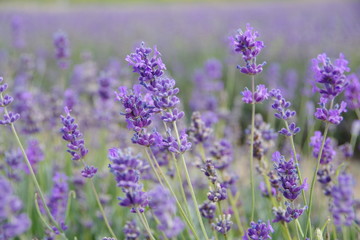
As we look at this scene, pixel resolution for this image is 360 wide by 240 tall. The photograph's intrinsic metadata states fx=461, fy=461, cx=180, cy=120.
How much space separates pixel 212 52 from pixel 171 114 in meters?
6.34

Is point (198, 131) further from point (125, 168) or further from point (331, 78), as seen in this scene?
point (125, 168)

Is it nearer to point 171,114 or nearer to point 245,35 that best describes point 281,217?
point 171,114

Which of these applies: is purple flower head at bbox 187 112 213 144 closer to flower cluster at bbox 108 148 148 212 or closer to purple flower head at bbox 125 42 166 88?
purple flower head at bbox 125 42 166 88

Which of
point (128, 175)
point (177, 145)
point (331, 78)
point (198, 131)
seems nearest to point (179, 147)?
point (177, 145)

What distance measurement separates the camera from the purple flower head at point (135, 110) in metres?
1.45

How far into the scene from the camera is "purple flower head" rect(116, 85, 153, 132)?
4.75 feet

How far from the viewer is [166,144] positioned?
1.48 meters

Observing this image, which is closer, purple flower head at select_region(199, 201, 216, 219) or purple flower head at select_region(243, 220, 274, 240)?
purple flower head at select_region(243, 220, 274, 240)

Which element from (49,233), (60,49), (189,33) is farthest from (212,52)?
(49,233)

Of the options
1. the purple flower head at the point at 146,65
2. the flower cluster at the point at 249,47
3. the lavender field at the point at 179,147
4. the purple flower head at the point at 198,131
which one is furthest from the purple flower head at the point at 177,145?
the purple flower head at the point at 198,131

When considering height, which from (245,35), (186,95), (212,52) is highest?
(245,35)

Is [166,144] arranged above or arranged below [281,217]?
above

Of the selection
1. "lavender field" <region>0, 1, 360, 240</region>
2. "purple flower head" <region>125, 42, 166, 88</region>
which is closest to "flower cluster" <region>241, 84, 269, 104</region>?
"lavender field" <region>0, 1, 360, 240</region>

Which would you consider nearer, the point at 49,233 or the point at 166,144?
the point at 166,144
